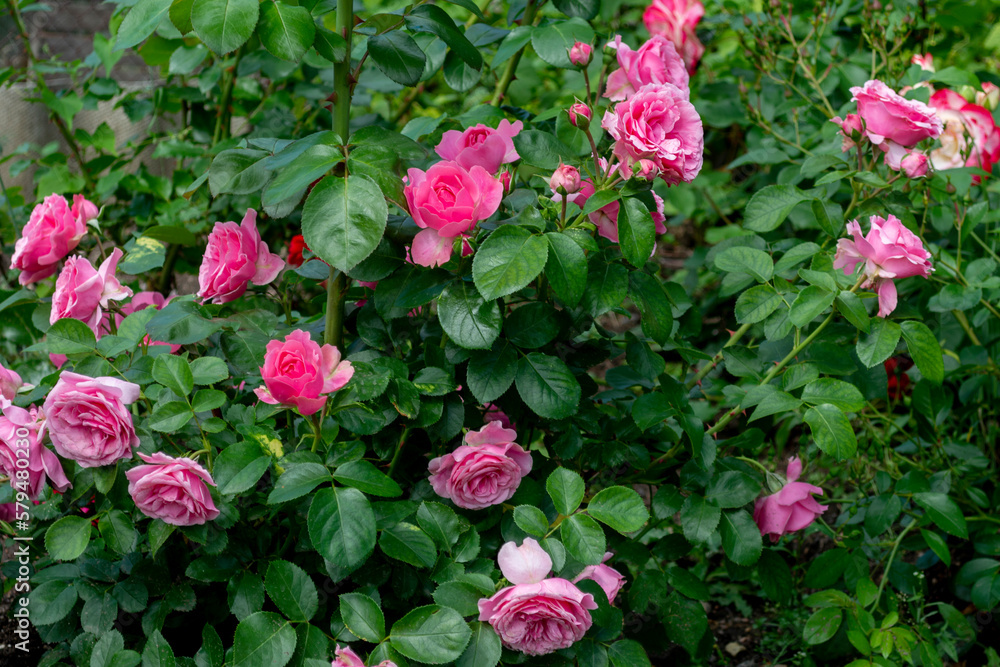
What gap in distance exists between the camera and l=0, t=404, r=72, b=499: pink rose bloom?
0.95 meters

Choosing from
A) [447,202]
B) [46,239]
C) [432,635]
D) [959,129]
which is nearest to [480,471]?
[432,635]

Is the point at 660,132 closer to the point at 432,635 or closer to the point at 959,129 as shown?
the point at 432,635

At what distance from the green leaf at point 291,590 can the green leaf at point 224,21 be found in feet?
1.98

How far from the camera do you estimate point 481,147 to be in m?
1.02

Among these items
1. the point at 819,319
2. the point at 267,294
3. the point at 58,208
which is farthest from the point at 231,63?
the point at 819,319

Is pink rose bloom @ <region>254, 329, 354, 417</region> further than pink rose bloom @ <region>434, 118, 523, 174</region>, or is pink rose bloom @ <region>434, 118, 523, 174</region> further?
pink rose bloom @ <region>434, 118, 523, 174</region>

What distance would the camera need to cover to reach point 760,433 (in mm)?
1220

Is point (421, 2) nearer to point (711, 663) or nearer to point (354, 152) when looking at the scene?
point (354, 152)

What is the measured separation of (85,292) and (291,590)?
537 mm

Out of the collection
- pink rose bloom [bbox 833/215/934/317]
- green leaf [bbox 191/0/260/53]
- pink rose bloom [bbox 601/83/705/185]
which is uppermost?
green leaf [bbox 191/0/260/53]

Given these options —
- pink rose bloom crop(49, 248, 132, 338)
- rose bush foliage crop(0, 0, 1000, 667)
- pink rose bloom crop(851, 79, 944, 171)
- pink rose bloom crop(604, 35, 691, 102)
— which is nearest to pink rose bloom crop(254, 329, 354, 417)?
rose bush foliage crop(0, 0, 1000, 667)

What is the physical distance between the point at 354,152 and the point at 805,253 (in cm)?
70

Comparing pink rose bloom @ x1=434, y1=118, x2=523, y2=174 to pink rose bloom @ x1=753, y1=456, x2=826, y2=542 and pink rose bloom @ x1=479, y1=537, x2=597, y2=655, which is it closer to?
pink rose bloom @ x1=479, y1=537, x2=597, y2=655

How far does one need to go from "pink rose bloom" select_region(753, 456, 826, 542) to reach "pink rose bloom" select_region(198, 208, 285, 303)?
2.71ft
